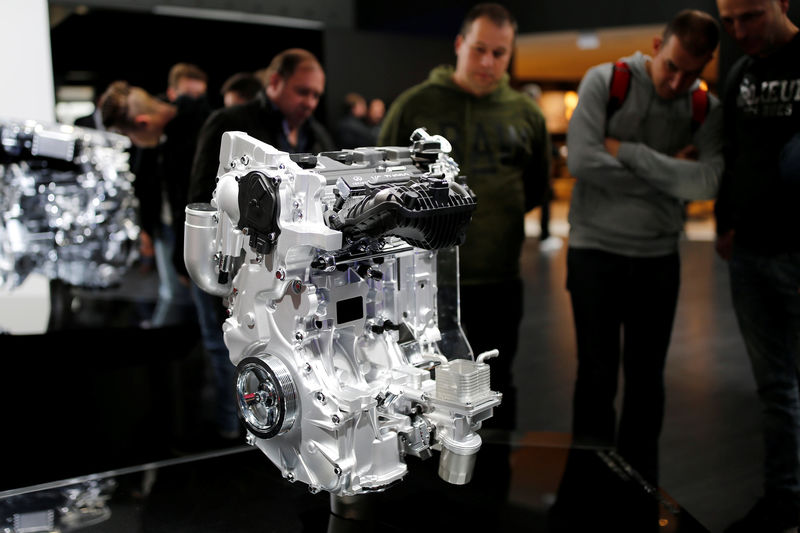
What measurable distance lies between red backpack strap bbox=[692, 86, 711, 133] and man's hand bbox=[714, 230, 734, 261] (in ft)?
1.64

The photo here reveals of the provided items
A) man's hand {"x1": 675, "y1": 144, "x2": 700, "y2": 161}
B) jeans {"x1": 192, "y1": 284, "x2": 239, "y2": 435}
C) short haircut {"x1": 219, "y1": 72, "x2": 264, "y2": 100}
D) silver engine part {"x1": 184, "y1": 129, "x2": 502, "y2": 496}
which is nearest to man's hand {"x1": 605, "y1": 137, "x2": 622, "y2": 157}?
man's hand {"x1": 675, "y1": 144, "x2": 700, "y2": 161}

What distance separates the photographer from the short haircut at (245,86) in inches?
156

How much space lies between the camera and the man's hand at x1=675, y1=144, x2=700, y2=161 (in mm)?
3279

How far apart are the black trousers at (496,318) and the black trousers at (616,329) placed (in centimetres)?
29

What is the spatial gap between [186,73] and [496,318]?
2.61 m

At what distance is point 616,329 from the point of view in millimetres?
3402

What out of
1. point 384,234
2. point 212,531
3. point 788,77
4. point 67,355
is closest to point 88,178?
point 67,355

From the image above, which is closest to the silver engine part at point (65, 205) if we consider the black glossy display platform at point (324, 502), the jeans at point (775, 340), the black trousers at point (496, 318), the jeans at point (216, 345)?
the jeans at point (216, 345)

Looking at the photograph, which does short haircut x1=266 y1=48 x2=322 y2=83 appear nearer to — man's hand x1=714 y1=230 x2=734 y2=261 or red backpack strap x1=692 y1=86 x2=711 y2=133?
red backpack strap x1=692 y1=86 x2=711 y2=133

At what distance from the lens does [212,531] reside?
244 cm

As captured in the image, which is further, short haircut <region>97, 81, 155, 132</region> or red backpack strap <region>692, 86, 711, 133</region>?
short haircut <region>97, 81, 155, 132</region>

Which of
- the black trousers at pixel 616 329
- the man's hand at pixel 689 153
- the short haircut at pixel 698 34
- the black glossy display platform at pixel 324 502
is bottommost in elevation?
the black glossy display platform at pixel 324 502

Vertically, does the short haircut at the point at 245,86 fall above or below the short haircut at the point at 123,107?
above

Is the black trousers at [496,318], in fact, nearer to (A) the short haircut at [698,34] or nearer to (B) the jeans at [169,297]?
(A) the short haircut at [698,34]
